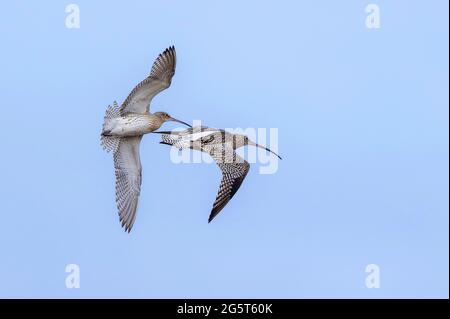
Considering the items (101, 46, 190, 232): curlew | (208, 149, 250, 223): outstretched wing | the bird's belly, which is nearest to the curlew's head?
(101, 46, 190, 232): curlew

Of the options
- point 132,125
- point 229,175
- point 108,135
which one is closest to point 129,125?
point 132,125

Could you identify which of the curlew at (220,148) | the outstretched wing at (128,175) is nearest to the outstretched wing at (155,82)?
the curlew at (220,148)

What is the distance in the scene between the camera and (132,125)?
13.8 m

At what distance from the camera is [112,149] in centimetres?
1443

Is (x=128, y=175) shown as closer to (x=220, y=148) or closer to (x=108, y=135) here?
(x=108, y=135)

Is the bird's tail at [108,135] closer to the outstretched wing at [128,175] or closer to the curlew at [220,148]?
the outstretched wing at [128,175]

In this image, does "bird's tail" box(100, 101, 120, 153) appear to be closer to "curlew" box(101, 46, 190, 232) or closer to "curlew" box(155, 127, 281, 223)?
"curlew" box(101, 46, 190, 232)

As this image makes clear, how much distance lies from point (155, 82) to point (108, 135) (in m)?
1.07

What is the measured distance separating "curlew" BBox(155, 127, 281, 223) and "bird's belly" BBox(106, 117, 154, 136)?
10.3 inches

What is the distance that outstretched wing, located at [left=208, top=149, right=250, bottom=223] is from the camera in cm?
1399
